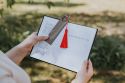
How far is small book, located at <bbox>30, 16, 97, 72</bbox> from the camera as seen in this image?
5.98ft

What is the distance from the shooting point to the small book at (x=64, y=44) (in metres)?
1.82

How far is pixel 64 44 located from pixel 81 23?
3521 mm

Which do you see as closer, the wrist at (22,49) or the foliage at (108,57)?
the wrist at (22,49)

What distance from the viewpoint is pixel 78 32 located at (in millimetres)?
1825

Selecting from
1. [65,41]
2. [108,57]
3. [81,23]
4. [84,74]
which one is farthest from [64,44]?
[81,23]

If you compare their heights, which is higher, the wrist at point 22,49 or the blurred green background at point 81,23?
the wrist at point 22,49

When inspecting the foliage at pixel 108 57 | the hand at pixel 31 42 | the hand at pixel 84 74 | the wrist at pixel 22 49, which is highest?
the hand at pixel 31 42

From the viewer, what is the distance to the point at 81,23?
211 inches

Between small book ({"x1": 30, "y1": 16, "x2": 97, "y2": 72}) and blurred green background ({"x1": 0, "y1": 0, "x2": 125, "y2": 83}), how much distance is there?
925mm

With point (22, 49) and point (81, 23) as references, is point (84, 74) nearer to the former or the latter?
point (22, 49)

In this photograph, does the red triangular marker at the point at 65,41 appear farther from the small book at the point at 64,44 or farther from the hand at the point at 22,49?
the hand at the point at 22,49

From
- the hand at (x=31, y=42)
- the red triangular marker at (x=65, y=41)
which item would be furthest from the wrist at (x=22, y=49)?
the red triangular marker at (x=65, y=41)

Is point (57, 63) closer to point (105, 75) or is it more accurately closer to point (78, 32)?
point (78, 32)

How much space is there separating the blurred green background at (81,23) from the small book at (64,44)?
0.93 metres
